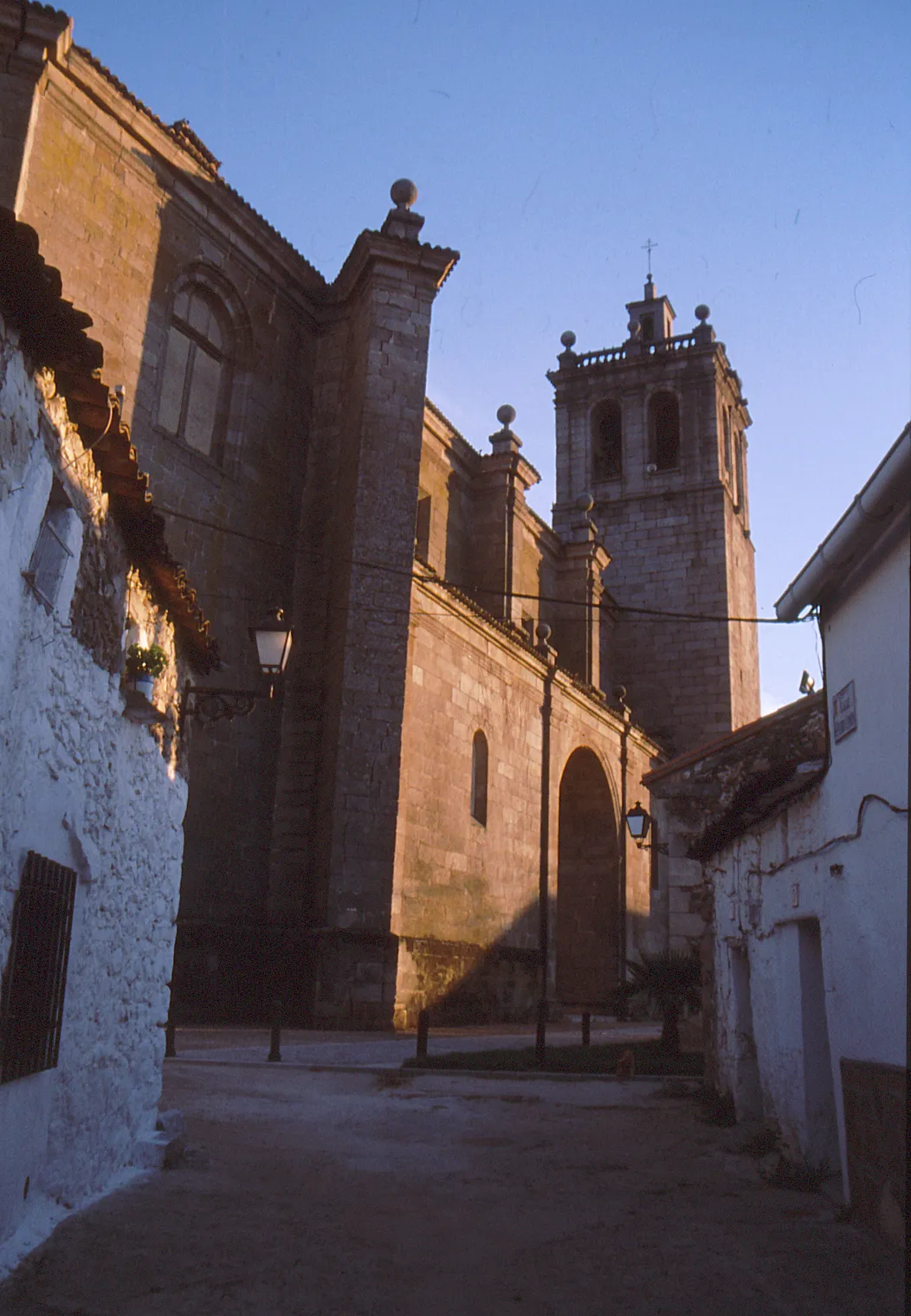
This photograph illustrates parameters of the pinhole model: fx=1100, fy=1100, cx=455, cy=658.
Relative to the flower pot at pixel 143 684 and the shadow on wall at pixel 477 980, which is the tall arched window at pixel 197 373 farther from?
the flower pot at pixel 143 684

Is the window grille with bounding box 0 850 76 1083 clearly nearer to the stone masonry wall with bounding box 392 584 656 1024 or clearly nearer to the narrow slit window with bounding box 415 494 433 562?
the stone masonry wall with bounding box 392 584 656 1024

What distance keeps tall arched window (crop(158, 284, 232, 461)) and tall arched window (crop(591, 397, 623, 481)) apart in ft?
65.7

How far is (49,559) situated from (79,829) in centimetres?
121

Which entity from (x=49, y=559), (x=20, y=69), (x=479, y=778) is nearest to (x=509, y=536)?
(x=479, y=778)

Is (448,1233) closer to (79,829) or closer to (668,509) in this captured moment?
(79,829)

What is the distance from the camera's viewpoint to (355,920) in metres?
14.7

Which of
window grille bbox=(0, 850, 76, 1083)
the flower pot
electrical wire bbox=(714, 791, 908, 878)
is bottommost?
window grille bbox=(0, 850, 76, 1083)

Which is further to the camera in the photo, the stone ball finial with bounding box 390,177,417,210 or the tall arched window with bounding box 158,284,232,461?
the stone ball finial with bounding box 390,177,417,210

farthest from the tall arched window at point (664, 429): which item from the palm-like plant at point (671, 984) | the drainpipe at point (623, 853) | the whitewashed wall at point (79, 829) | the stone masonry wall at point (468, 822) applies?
the whitewashed wall at point (79, 829)

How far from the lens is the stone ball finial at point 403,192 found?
723 inches

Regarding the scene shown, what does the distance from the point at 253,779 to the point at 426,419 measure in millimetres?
10525

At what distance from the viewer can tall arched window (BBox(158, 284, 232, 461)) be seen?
15.8 meters

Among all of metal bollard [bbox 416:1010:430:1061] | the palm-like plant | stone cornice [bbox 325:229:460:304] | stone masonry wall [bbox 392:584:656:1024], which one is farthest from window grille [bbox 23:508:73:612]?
stone cornice [bbox 325:229:460:304]

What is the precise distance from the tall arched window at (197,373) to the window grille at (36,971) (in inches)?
471
